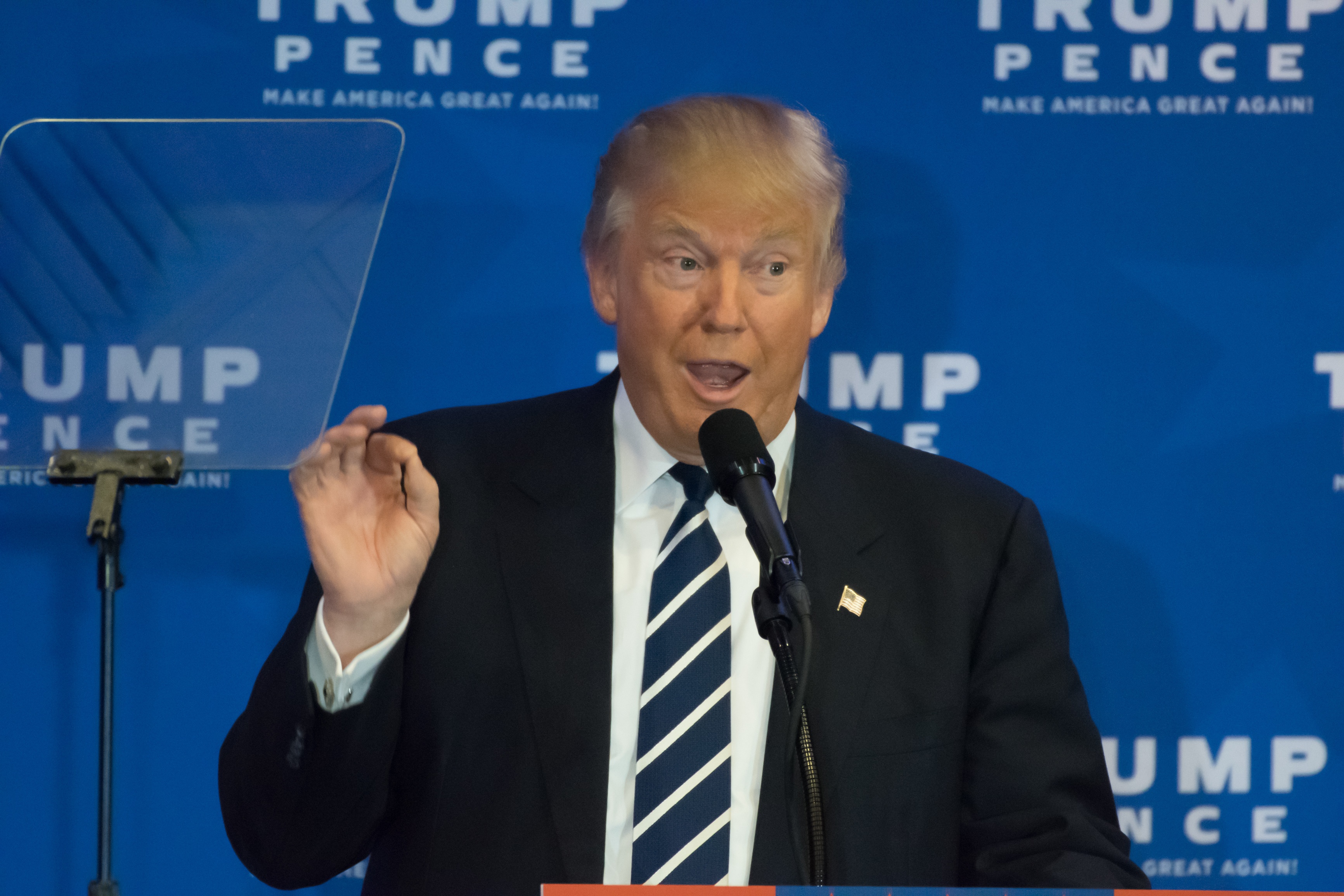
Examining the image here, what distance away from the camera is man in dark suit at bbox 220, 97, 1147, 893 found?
1529mm

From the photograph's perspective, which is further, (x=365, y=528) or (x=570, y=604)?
(x=570, y=604)

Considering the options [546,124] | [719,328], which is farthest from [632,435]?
[546,124]

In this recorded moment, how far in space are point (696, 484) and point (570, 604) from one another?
9.3 inches

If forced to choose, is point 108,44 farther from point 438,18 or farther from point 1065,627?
point 1065,627

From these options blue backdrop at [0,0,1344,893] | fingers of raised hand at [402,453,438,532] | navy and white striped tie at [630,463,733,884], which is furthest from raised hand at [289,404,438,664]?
blue backdrop at [0,0,1344,893]

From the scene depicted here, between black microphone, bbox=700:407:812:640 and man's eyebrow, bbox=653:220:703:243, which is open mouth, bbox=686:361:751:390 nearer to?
man's eyebrow, bbox=653:220:703:243

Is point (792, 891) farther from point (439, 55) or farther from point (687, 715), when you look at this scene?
point (439, 55)

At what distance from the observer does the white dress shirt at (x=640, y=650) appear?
4.93ft

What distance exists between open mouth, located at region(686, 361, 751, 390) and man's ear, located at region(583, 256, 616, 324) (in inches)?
7.6

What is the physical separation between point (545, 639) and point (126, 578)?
3.61 feet

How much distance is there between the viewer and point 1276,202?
2424mm

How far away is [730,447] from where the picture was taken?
123cm

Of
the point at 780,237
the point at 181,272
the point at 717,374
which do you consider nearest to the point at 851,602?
the point at 717,374

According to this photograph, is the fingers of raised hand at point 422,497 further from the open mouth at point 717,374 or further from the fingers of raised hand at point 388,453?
the open mouth at point 717,374
